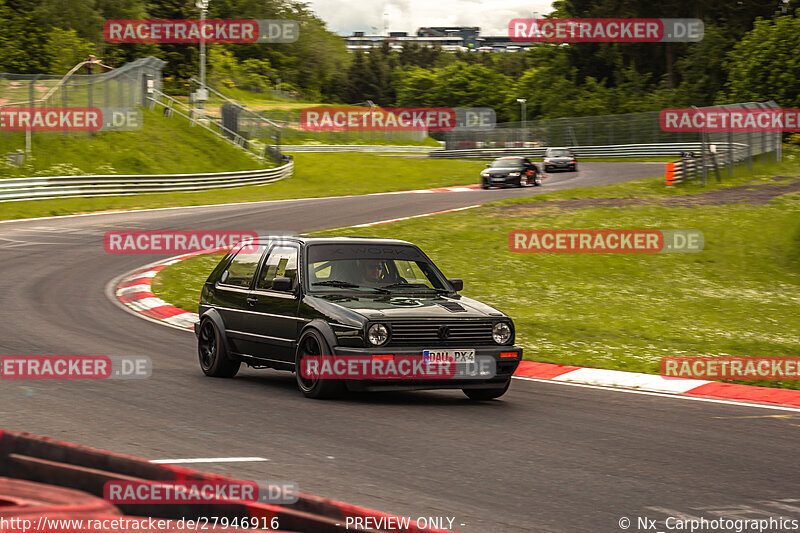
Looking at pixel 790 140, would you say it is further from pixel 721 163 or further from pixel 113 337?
pixel 113 337

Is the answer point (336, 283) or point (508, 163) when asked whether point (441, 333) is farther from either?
point (508, 163)

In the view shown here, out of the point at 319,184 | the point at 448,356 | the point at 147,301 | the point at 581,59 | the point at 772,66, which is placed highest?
the point at 581,59

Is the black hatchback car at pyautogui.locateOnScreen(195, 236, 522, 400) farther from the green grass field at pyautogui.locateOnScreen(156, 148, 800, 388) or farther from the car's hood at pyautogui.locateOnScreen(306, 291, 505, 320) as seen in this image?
the green grass field at pyautogui.locateOnScreen(156, 148, 800, 388)

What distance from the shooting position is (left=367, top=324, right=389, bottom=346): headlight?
877cm

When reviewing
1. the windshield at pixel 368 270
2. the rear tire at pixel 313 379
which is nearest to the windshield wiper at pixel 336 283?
the windshield at pixel 368 270

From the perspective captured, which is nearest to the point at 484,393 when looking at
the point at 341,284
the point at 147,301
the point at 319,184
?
the point at 341,284

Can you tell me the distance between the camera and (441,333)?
29.5 feet

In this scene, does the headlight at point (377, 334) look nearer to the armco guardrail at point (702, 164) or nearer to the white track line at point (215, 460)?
the white track line at point (215, 460)

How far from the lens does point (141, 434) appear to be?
24.1 feet

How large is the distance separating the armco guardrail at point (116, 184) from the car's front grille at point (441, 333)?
2616 centimetres

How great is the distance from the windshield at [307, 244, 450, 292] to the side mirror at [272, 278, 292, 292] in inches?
8.5

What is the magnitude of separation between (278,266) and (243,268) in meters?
0.71

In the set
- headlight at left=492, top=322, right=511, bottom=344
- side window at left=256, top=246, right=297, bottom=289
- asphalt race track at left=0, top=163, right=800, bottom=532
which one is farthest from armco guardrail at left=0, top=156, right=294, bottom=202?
headlight at left=492, top=322, right=511, bottom=344

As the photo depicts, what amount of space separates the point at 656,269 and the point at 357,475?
51.3 ft
